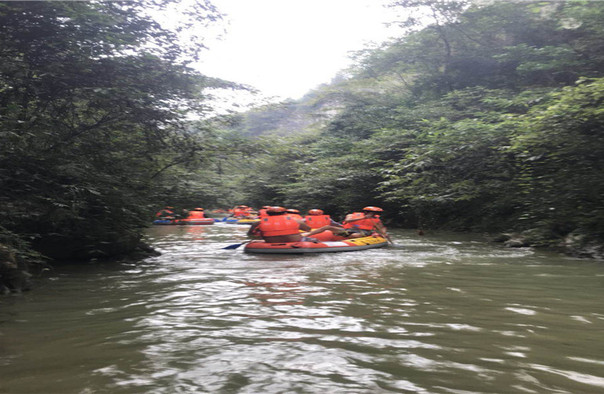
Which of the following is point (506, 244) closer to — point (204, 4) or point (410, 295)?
Result: point (410, 295)

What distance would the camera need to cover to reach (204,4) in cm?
732

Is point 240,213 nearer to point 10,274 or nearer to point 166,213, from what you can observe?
point 166,213

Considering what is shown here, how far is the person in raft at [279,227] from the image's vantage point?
9359 millimetres

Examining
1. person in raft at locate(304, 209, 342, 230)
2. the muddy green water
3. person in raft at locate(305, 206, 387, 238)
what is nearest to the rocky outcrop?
the muddy green water

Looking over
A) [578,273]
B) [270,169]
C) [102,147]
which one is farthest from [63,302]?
[270,169]

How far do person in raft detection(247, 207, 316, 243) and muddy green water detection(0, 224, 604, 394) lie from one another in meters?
2.67

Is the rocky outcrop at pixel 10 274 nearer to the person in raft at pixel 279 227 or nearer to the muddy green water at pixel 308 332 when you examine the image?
the muddy green water at pixel 308 332

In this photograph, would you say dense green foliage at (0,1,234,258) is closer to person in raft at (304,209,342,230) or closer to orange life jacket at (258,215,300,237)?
orange life jacket at (258,215,300,237)

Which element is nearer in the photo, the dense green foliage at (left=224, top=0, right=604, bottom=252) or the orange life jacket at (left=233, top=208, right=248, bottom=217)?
the dense green foliage at (left=224, top=0, right=604, bottom=252)

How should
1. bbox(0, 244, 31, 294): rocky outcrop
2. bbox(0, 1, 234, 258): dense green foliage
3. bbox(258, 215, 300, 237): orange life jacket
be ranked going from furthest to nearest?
bbox(258, 215, 300, 237): orange life jacket < bbox(0, 1, 234, 258): dense green foliage < bbox(0, 244, 31, 294): rocky outcrop

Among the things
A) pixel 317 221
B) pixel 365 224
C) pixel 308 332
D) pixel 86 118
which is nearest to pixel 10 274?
pixel 86 118

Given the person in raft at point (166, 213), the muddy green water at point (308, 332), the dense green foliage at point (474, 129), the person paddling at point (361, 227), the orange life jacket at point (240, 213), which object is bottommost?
the muddy green water at point (308, 332)

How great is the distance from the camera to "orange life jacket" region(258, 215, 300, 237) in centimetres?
935

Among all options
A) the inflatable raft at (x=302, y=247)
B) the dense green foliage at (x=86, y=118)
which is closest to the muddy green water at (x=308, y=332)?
the dense green foliage at (x=86, y=118)
